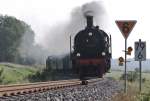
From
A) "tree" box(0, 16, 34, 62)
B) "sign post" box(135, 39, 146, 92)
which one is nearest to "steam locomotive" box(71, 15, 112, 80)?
"sign post" box(135, 39, 146, 92)

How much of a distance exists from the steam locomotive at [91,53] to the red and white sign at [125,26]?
53.1ft

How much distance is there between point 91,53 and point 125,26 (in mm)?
17778

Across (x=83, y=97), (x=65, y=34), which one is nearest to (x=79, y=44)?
(x=65, y=34)

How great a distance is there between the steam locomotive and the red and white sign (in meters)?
16.2

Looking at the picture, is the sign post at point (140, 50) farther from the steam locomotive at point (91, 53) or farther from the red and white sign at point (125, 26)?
the steam locomotive at point (91, 53)

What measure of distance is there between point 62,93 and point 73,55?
17198 mm

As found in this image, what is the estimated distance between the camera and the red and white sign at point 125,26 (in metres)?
17.9

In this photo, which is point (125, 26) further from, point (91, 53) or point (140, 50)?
point (91, 53)

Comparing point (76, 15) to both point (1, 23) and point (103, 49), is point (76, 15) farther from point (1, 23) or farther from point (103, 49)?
point (1, 23)

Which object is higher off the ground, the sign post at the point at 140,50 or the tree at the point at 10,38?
the tree at the point at 10,38

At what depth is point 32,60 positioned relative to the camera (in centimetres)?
9956

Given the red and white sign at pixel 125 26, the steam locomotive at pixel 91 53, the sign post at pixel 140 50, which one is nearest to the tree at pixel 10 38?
the steam locomotive at pixel 91 53

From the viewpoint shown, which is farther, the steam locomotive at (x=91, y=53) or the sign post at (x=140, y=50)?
the steam locomotive at (x=91, y=53)

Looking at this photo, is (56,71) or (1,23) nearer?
(56,71)
